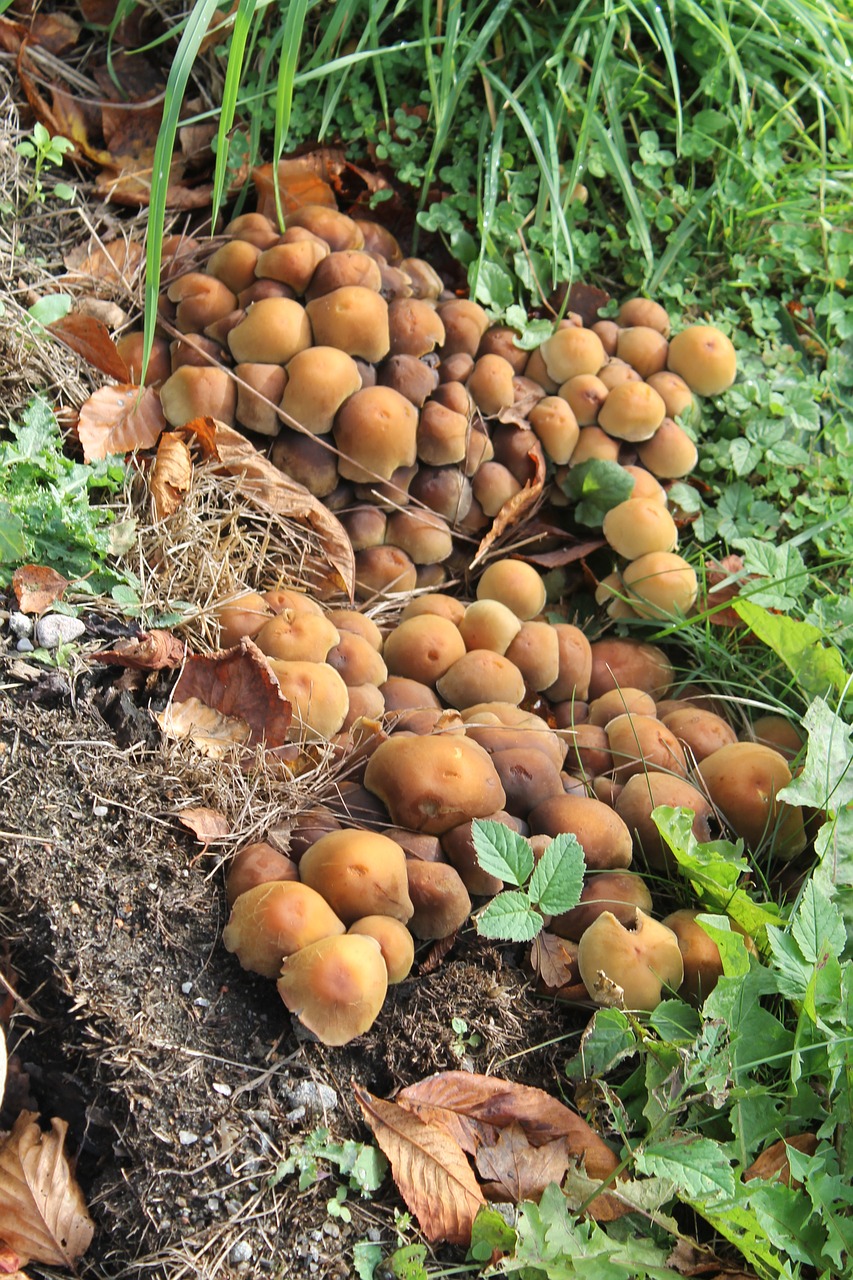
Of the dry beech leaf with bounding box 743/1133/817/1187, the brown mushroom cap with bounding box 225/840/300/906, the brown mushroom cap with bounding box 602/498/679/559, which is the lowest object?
the brown mushroom cap with bounding box 225/840/300/906

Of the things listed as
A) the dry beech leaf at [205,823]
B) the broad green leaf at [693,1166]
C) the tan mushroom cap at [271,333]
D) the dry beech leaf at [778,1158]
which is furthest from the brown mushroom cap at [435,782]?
the tan mushroom cap at [271,333]

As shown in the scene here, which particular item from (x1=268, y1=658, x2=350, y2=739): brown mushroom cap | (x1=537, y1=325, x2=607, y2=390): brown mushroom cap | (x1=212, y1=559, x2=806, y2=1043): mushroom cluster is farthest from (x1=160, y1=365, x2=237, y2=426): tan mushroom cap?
(x1=537, y1=325, x2=607, y2=390): brown mushroom cap

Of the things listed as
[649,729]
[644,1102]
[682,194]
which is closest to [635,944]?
[644,1102]

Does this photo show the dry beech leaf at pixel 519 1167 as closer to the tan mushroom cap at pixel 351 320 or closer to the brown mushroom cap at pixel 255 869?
the brown mushroom cap at pixel 255 869

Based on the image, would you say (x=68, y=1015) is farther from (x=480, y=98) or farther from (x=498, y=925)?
(x=480, y=98)

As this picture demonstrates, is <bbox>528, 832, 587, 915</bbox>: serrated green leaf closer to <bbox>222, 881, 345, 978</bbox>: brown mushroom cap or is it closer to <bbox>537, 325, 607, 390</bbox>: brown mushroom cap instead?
<bbox>222, 881, 345, 978</bbox>: brown mushroom cap

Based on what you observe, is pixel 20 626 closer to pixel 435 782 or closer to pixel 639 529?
pixel 435 782
